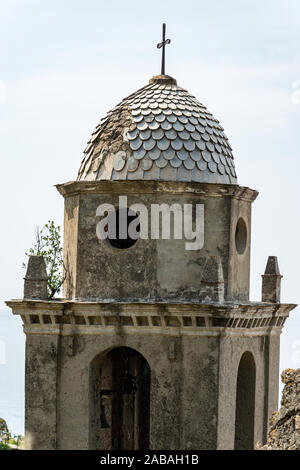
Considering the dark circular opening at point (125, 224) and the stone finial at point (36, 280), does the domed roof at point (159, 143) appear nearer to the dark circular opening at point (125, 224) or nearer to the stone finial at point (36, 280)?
the dark circular opening at point (125, 224)

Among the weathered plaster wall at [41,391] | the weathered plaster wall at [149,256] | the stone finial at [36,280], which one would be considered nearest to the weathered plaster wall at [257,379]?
the weathered plaster wall at [149,256]

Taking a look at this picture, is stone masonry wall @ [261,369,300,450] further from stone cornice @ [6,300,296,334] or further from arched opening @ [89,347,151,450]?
arched opening @ [89,347,151,450]

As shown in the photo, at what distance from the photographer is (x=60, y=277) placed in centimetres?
2231

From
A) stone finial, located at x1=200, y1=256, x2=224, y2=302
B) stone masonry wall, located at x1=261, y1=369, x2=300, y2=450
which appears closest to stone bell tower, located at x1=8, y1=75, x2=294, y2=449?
stone finial, located at x1=200, y1=256, x2=224, y2=302

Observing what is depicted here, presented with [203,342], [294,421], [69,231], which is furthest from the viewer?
[69,231]

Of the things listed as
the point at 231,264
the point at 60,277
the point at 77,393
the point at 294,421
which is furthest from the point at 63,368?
the point at 294,421

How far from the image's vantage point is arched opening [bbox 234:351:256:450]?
22.0m

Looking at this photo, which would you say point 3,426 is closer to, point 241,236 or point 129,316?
point 241,236

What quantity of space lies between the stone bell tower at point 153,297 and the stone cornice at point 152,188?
19mm

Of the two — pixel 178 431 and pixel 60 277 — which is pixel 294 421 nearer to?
pixel 178 431

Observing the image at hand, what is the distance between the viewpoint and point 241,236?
2189 cm

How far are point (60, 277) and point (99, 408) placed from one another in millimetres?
2894

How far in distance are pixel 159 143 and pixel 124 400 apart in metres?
5.59

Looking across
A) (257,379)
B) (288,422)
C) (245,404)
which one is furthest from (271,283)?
(288,422)
